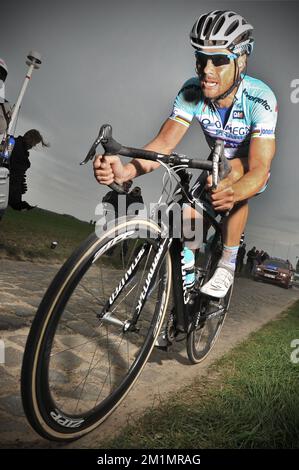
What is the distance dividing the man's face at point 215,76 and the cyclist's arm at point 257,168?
1.67ft

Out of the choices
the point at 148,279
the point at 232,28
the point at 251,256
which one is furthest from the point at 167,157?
the point at 251,256

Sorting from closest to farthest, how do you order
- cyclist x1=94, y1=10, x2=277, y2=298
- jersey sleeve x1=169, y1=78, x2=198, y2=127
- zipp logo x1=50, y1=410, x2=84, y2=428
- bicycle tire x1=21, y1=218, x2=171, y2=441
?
1. bicycle tire x1=21, y1=218, x2=171, y2=441
2. zipp logo x1=50, y1=410, x2=84, y2=428
3. cyclist x1=94, y1=10, x2=277, y2=298
4. jersey sleeve x1=169, y1=78, x2=198, y2=127

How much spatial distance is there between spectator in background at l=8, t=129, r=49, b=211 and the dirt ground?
1.39m

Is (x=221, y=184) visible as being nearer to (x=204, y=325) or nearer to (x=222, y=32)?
(x=222, y=32)

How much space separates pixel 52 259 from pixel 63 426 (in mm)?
6914

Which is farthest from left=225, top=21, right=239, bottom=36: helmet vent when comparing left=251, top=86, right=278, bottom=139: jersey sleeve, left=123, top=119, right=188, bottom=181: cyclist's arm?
left=123, top=119, right=188, bottom=181: cyclist's arm

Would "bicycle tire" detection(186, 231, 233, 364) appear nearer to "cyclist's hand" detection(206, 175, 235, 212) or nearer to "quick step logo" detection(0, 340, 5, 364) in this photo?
"cyclist's hand" detection(206, 175, 235, 212)

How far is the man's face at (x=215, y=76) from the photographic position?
2.75 metres

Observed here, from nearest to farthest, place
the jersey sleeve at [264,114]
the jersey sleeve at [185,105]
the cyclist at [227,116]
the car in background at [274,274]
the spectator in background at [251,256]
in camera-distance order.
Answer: the cyclist at [227,116]
the jersey sleeve at [264,114]
the jersey sleeve at [185,105]
the car in background at [274,274]
the spectator in background at [251,256]

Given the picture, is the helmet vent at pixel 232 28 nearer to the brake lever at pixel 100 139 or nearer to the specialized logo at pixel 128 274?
the brake lever at pixel 100 139

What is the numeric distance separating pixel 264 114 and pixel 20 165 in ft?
17.7

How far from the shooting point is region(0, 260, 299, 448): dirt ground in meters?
2.05

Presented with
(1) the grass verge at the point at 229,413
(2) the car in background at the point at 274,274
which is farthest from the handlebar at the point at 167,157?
(2) the car in background at the point at 274,274

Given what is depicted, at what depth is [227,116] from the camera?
3098mm
